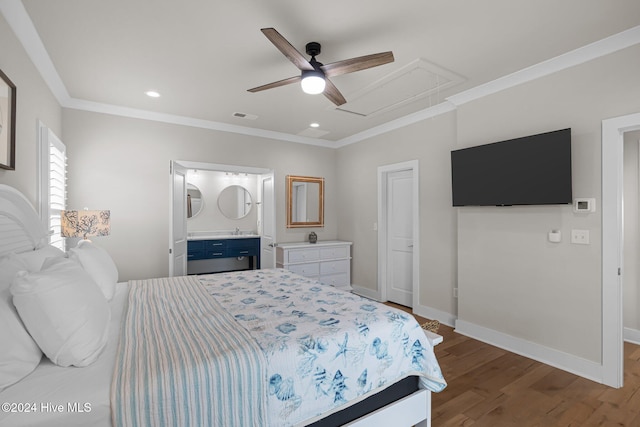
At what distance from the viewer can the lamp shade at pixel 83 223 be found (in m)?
2.78

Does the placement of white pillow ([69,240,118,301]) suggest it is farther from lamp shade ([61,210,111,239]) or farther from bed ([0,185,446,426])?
lamp shade ([61,210,111,239])

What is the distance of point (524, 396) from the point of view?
2.27m

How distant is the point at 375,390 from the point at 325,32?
2.33 metres

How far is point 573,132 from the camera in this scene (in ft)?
8.47

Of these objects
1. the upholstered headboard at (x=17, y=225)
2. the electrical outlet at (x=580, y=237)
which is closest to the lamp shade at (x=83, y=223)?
the upholstered headboard at (x=17, y=225)

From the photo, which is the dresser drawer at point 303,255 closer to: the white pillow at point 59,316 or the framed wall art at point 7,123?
the framed wall art at point 7,123

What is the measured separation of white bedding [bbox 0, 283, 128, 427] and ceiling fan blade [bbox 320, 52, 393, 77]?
214 cm

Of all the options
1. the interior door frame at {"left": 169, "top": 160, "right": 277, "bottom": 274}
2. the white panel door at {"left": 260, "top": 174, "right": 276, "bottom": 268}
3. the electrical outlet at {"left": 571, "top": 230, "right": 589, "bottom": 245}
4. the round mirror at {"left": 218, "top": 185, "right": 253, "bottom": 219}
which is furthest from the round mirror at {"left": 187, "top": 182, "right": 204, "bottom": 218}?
the electrical outlet at {"left": 571, "top": 230, "right": 589, "bottom": 245}

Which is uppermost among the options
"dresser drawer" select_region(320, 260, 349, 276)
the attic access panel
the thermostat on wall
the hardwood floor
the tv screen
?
the attic access panel

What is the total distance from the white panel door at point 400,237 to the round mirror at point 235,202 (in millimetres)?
2876

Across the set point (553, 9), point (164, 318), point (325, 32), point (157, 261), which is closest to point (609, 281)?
point (553, 9)

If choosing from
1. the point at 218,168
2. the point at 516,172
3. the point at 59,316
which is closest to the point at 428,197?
the point at 516,172

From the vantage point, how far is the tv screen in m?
2.58

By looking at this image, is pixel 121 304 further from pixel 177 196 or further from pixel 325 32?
pixel 325 32
